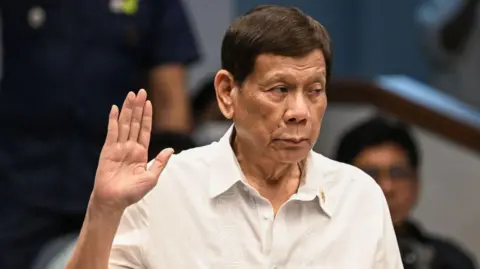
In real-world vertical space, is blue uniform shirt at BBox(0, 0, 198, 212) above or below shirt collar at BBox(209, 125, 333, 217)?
below

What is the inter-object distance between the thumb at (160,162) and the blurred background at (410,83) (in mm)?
1430

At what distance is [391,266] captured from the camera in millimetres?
2422

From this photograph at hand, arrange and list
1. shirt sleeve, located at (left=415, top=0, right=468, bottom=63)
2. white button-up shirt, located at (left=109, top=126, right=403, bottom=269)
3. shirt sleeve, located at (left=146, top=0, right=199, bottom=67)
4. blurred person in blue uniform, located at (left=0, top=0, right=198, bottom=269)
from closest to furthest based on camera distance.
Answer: white button-up shirt, located at (left=109, top=126, right=403, bottom=269) < blurred person in blue uniform, located at (left=0, top=0, right=198, bottom=269) < shirt sleeve, located at (left=146, top=0, right=199, bottom=67) < shirt sleeve, located at (left=415, top=0, right=468, bottom=63)

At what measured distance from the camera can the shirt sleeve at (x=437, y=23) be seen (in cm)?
577

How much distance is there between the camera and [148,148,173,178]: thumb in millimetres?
2278

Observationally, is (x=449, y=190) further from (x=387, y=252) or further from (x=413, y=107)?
(x=387, y=252)

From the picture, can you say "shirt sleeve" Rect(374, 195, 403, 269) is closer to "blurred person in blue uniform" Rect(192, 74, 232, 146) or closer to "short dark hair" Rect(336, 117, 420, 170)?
"short dark hair" Rect(336, 117, 420, 170)

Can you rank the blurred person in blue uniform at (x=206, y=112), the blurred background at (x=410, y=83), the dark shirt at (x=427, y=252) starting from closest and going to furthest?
the dark shirt at (x=427, y=252), the blurred person in blue uniform at (x=206, y=112), the blurred background at (x=410, y=83)

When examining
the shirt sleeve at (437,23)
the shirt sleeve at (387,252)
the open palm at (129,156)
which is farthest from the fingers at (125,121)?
the shirt sleeve at (437,23)

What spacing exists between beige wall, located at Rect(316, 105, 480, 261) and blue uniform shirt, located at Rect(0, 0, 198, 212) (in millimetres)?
1441

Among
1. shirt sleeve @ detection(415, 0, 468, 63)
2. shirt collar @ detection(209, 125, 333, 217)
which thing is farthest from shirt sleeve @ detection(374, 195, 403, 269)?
shirt sleeve @ detection(415, 0, 468, 63)

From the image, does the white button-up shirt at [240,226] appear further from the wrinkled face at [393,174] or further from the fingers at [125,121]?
the wrinkled face at [393,174]

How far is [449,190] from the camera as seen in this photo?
16.7ft

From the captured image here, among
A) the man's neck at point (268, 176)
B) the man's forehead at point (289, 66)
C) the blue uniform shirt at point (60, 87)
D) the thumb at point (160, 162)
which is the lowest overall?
the blue uniform shirt at point (60, 87)
